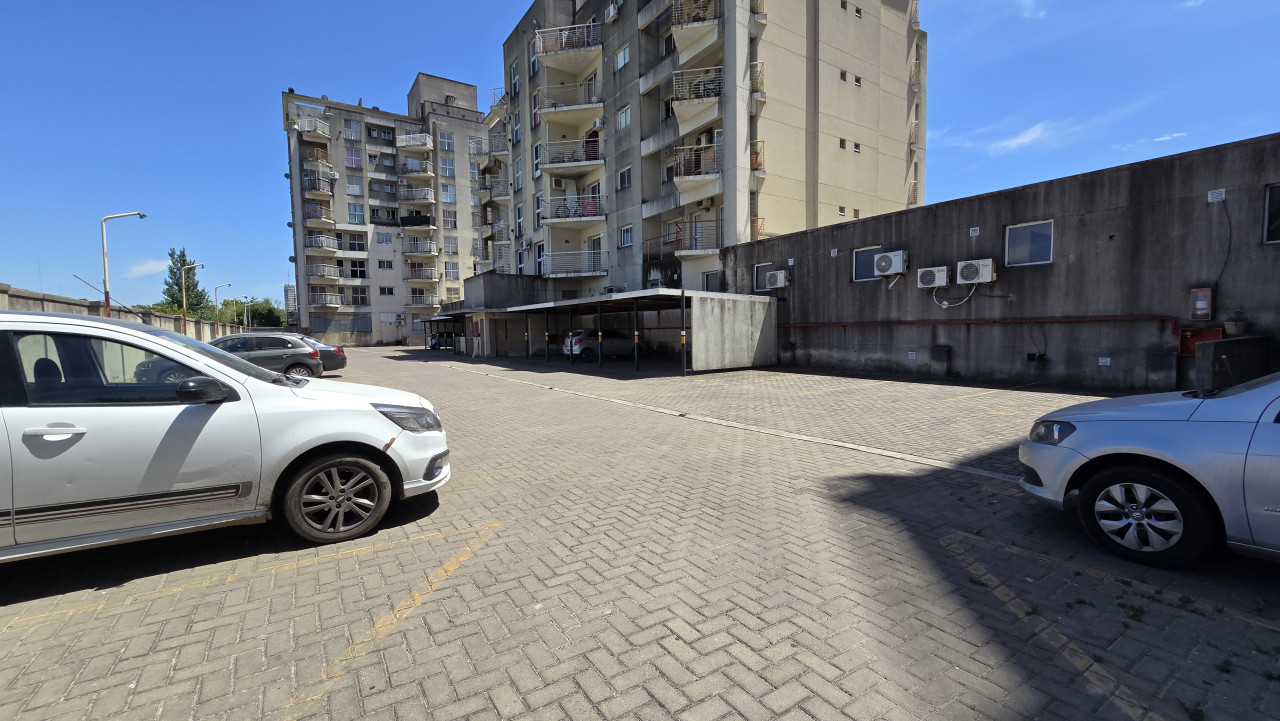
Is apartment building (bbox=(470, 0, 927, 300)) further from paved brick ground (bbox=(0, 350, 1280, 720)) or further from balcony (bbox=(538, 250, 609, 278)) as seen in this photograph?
paved brick ground (bbox=(0, 350, 1280, 720))

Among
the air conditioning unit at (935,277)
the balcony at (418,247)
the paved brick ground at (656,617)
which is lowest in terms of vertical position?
the paved brick ground at (656,617)

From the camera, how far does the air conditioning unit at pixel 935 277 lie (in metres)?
15.0

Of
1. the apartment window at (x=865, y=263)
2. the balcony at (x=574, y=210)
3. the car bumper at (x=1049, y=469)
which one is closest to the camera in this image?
the car bumper at (x=1049, y=469)

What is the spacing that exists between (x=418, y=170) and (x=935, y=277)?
57555 millimetres

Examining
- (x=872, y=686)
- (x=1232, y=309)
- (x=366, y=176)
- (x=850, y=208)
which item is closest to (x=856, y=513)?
(x=872, y=686)

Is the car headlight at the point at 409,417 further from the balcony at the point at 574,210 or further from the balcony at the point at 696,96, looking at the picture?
the balcony at the point at 574,210

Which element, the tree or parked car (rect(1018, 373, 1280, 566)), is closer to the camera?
parked car (rect(1018, 373, 1280, 566))

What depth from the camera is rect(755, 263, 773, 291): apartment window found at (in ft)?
67.7

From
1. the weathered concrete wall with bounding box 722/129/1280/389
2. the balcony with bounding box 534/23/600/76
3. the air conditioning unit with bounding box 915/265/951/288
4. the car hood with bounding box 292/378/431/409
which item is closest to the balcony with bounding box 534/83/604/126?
the balcony with bounding box 534/23/600/76

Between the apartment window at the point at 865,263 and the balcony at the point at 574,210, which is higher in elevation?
the balcony at the point at 574,210

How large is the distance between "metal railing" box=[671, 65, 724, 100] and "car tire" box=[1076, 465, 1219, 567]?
22.9 m

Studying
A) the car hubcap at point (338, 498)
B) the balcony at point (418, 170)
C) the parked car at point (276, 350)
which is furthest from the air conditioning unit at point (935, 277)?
the balcony at point (418, 170)

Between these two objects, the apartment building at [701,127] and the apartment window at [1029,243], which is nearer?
the apartment window at [1029,243]

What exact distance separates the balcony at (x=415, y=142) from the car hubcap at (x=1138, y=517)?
2526 inches
